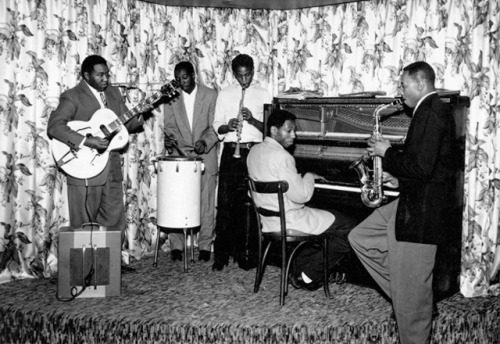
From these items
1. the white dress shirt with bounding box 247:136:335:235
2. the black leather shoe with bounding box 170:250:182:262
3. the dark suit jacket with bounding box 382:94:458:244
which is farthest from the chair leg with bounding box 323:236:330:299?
the black leather shoe with bounding box 170:250:182:262

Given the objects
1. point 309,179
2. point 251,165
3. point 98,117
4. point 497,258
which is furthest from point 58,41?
point 497,258

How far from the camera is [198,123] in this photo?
4.97 meters

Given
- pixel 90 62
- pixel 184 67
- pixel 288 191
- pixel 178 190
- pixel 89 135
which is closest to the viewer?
pixel 288 191

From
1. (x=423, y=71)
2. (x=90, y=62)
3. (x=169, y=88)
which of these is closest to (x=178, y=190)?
(x=169, y=88)

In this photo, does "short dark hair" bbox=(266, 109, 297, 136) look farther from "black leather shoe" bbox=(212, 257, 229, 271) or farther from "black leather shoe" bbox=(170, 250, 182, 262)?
"black leather shoe" bbox=(170, 250, 182, 262)

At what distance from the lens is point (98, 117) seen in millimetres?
4227

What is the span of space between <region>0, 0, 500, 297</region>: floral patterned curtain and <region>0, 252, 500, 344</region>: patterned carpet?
48cm

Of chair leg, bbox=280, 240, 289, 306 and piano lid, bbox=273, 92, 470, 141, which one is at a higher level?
piano lid, bbox=273, 92, 470, 141

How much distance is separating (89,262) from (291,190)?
1556 millimetres

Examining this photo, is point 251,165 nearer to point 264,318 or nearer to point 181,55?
point 264,318

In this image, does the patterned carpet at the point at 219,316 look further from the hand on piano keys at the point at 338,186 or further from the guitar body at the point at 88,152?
the guitar body at the point at 88,152

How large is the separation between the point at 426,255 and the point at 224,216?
222 centimetres

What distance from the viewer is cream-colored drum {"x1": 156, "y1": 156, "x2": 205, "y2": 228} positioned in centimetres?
443

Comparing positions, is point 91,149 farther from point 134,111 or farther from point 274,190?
point 274,190
